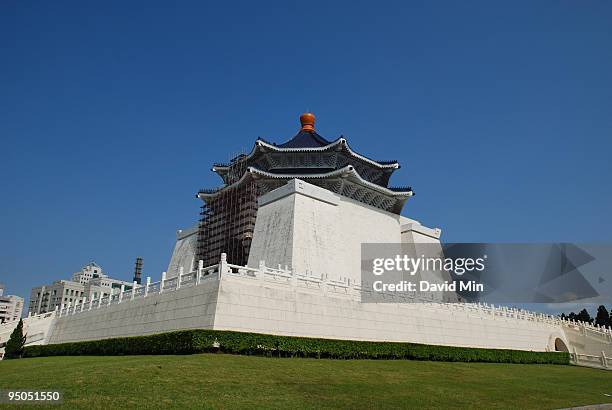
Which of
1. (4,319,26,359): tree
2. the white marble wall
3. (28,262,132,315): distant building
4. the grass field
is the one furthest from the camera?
(28,262,132,315): distant building

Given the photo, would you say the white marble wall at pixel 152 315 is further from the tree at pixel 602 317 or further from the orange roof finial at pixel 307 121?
the tree at pixel 602 317

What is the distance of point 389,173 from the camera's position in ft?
121

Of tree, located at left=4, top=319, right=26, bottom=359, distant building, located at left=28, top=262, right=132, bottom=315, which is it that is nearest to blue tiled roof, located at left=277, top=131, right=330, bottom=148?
tree, located at left=4, top=319, right=26, bottom=359

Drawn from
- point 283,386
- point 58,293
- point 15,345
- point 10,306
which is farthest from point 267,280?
point 10,306

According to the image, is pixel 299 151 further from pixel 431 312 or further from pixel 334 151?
pixel 431 312

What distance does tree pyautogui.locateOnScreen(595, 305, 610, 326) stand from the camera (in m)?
49.4

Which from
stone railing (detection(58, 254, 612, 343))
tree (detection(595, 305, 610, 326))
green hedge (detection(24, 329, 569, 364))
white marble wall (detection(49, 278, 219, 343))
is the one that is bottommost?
green hedge (detection(24, 329, 569, 364))

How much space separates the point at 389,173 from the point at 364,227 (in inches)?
289

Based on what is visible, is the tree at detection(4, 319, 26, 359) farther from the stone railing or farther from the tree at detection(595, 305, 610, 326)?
the tree at detection(595, 305, 610, 326)

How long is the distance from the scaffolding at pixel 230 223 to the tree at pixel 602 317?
38846mm

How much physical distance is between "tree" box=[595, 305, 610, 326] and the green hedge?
32813mm

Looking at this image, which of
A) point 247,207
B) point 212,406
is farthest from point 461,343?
point 212,406

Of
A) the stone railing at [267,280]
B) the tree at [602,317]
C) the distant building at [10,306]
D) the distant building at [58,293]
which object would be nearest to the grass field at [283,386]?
the stone railing at [267,280]

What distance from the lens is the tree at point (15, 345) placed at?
79.7ft
